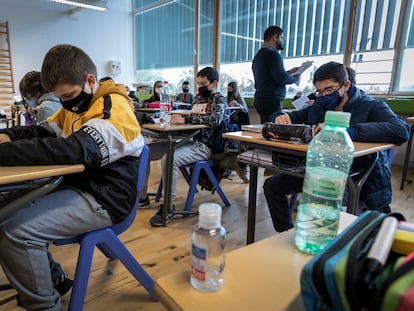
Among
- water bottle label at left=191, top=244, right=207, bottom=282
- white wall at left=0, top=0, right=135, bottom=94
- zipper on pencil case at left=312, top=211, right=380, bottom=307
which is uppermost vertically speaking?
white wall at left=0, top=0, right=135, bottom=94

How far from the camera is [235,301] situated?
0.43 meters

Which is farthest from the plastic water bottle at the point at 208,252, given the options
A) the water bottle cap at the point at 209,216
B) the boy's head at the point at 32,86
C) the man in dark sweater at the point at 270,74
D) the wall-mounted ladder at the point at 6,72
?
the wall-mounted ladder at the point at 6,72

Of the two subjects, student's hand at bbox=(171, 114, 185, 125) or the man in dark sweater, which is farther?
the man in dark sweater

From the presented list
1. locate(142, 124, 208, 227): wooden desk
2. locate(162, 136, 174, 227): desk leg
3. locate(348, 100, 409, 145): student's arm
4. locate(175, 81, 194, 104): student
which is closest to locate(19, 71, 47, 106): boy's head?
locate(142, 124, 208, 227): wooden desk

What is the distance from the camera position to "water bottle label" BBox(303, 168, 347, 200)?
1.77 ft

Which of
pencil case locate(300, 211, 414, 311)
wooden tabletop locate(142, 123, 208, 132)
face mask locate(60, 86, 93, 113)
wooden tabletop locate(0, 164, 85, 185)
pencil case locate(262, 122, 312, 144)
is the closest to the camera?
pencil case locate(300, 211, 414, 311)

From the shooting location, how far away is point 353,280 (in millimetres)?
310

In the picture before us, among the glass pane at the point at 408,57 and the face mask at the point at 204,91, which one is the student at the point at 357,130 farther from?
the glass pane at the point at 408,57

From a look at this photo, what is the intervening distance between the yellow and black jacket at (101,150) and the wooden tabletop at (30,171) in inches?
1.0

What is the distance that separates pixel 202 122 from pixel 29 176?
152cm

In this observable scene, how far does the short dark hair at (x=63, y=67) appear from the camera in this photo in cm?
106

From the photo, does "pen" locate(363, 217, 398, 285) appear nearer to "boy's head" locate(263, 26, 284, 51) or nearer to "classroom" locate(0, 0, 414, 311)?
"classroom" locate(0, 0, 414, 311)

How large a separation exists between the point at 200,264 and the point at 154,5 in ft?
25.4

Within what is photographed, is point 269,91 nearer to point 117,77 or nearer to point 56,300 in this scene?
point 56,300
